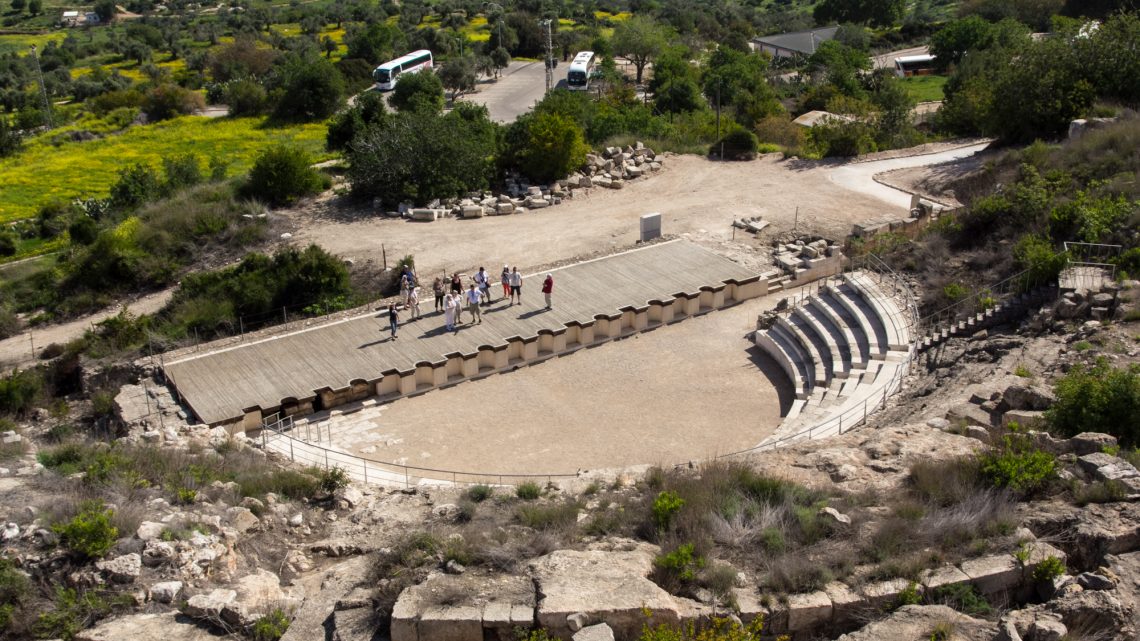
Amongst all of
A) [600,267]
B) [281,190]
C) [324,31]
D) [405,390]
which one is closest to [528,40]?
[324,31]

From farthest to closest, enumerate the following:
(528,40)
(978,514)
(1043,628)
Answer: (528,40) < (978,514) < (1043,628)

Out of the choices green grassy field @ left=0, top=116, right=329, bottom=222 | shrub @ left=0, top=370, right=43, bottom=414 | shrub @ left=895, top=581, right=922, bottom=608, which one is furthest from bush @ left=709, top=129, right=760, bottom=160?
shrub @ left=895, top=581, right=922, bottom=608

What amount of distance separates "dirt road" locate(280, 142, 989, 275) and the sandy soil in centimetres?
584

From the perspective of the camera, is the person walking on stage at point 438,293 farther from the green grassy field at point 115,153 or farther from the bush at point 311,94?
the bush at point 311,94

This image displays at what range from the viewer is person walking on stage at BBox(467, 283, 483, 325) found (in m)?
23.8

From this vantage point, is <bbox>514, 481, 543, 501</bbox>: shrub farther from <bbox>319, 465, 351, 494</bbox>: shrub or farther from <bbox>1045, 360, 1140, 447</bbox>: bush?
<bbox>1045, 360, 1140, 447</bbox>: bush

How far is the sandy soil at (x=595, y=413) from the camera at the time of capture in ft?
64.8

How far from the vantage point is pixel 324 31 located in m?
102

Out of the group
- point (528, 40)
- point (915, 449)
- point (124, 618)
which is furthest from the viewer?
point (528, 40)

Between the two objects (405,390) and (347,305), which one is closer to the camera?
(405,390)

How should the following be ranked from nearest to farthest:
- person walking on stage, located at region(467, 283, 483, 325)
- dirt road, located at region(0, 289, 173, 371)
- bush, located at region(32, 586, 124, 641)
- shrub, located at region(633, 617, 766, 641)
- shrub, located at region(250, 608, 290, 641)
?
shrub, located at region(633, 617, 766, 641), bush, located at region(32, 586, 124, 641), shrub, located at region(250, 608, 290, 641), person walking on stage, located at region(467, 283, 483, 325), dirt road, located at region(0, 289, 173, 371)

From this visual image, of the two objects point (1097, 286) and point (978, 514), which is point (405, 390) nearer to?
point (978, 514)

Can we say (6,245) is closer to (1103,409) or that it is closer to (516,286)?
(516,286)

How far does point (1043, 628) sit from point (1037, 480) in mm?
3387
